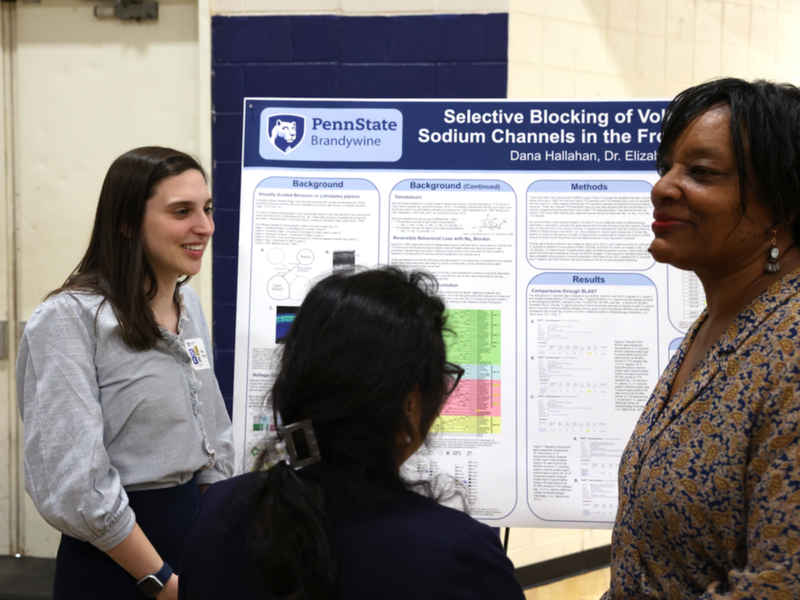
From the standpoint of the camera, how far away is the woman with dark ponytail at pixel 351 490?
2.35ft

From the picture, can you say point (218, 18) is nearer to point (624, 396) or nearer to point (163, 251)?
point (163, 251)

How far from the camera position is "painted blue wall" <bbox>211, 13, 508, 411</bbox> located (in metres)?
2.71

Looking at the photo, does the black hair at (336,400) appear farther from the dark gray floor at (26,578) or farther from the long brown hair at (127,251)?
the dark gray floor at (26,578)

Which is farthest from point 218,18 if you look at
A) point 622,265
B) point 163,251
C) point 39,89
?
point 622,265

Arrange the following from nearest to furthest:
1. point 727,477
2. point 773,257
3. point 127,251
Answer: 1. point 727,477
2. point 773,257
3. point 127,251

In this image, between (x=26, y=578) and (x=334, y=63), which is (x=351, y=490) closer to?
(x=334, y=63)

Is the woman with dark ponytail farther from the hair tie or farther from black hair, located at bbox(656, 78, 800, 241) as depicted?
black hair, located at bbox(656, 78, 800, 241)

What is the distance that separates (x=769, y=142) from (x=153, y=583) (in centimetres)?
142

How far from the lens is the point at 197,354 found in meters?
1.59

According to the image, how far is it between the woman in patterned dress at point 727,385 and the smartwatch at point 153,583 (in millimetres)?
911

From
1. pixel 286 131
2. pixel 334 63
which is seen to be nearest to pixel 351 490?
pixel 286 131

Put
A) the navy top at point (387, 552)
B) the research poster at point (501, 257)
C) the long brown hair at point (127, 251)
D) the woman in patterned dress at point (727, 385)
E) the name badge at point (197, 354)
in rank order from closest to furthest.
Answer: the navy top at point (387, 552) → the woman in patterned dress at point (727, 385) → the long brown hair at point (127, 251) → the name badge at point (197, 354) → the research poster at point (501, 257)

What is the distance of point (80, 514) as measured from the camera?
127 cm

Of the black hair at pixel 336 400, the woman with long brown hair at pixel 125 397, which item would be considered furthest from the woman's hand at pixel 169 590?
the black hair at pixel 336 400
